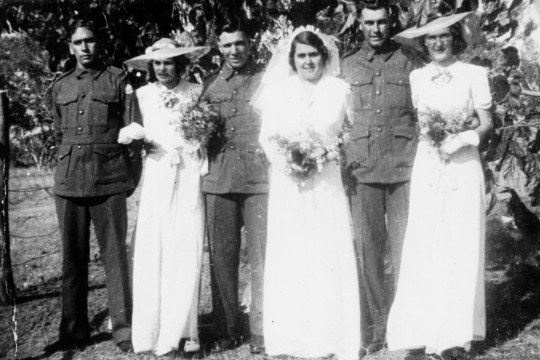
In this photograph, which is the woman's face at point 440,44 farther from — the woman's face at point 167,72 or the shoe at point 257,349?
the shoe at point 257,349

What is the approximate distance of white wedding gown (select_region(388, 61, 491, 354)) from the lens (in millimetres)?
4250

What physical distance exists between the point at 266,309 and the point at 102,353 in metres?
1.42

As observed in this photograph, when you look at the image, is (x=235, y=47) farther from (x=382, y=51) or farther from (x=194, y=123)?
(x=382, y=51)

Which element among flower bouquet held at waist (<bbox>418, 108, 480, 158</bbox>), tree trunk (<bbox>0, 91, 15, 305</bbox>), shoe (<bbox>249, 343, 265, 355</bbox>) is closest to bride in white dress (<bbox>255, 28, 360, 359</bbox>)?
shoe (<bbox>249, 343, 265, 355</bbox>)

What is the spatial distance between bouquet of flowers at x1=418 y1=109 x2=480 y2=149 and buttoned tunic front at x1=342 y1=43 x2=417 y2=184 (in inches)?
10.6

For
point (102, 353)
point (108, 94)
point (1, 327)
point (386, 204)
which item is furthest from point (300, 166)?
point (1, 327)

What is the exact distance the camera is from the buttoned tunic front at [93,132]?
15.1 feet

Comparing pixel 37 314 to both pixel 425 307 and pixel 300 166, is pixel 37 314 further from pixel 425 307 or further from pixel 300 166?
pixel 425 307

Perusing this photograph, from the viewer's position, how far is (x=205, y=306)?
5.96 meters

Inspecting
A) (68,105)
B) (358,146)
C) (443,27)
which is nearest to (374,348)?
(358,146)

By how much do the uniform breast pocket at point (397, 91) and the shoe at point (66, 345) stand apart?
10.4ft

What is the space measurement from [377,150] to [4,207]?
3429mm

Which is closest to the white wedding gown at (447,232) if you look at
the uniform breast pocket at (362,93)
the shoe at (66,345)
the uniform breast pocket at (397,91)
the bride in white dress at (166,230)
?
the uniform breast pocket at (397,91)

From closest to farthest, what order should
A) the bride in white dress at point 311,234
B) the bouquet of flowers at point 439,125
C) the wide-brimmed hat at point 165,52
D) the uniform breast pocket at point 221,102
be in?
the bouquet of flowers at point 439,125 < the bride in white dress at point 311,234 < the wide-brimmed hat at point 165,52 < the uniform breast pocket at point 221,102
